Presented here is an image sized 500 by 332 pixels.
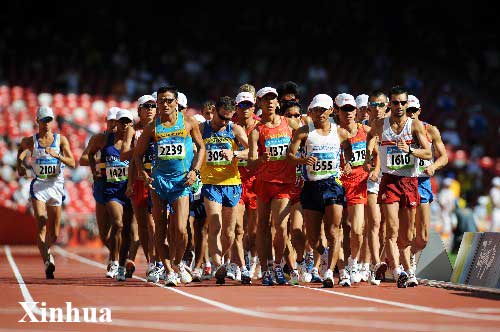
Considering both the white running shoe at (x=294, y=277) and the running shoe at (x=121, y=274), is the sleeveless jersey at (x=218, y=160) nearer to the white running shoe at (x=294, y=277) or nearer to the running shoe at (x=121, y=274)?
the white running shoe at (x=294, y=277)

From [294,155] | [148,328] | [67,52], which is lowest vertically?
[148,328]

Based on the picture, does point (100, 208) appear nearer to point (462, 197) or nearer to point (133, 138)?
point (133, 138)

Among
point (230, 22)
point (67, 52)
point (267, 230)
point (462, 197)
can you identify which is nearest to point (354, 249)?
point (267, 230)

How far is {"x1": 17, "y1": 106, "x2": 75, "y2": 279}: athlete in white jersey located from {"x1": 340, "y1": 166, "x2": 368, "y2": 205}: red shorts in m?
4.09

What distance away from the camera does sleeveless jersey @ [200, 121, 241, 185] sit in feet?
50.2

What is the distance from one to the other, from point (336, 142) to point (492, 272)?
2.39 metres

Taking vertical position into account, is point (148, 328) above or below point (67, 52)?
below

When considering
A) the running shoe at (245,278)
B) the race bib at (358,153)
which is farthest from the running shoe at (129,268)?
the race bib at (358,153)

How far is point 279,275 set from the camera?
49.5 feet

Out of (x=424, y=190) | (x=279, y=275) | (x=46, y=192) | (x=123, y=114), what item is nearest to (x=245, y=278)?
(x=279, y=275)

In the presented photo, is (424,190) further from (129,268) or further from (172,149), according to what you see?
(129,268)

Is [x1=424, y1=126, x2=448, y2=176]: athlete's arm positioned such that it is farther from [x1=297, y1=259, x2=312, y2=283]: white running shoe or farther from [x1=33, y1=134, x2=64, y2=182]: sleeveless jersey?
[x1=33, y1=134, x2=64, y2=182]: sleeveless jersey

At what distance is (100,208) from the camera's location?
16.7 metres

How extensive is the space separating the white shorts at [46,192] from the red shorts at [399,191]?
4.90 meters
